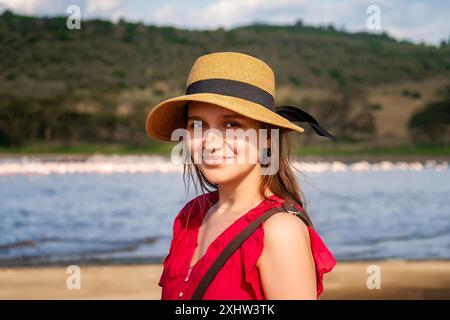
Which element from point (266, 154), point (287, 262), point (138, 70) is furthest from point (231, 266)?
point (138, 70)

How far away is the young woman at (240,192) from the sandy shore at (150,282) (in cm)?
422

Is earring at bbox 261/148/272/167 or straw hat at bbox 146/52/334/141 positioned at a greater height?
straw hat at bbox 146/52/334/141

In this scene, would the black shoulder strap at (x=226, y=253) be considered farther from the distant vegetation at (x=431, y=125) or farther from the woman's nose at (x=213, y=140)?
the distant vegetation at (x=431, y=125)

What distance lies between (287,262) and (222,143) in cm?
34

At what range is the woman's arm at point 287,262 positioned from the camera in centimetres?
159

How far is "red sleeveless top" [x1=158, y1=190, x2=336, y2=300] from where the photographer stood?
5.37 feet

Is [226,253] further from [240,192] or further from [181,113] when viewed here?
[181,113]

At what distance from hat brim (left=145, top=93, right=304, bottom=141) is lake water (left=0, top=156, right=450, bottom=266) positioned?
359 cm

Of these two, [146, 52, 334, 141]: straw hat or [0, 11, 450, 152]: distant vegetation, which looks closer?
[146, 52, 334, 141]: straw hat

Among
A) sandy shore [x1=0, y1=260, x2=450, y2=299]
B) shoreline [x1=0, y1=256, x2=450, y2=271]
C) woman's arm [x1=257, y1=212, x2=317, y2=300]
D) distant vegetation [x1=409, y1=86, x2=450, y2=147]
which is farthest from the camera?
distant vegetation [x1=409, y1=86, x2=450, y2=147]

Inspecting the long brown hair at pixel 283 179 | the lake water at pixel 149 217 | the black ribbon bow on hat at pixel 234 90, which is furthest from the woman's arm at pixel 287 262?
the lake water at pixel 149 217

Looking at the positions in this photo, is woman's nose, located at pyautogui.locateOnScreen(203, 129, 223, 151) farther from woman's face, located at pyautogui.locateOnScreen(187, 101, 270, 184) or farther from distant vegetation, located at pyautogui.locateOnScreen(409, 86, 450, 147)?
distant vegetation, located at pyautogui.locateOnScreen(409, 86, 450, 147)

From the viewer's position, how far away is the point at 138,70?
56.8 metres

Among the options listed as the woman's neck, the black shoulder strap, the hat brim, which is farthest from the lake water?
the black shoulder strap
